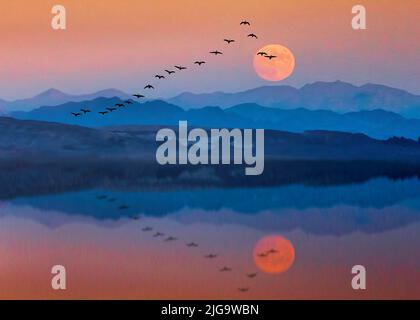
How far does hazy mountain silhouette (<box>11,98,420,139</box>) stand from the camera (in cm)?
1397

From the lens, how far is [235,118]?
15.0 meters

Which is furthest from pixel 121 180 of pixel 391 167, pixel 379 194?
pixel 391 167

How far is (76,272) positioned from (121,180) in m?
6.16

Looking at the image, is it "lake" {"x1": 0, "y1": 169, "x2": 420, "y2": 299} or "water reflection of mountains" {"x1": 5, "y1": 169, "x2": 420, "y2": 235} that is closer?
"lake" {"x1": 0, "y1": 169, "x2": 420, "y2": 299}

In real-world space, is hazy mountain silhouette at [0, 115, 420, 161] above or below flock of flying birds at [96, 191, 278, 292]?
above

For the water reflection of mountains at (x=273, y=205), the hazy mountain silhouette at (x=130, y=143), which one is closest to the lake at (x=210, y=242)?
the water reflection of mountains at (x=273, y=205)

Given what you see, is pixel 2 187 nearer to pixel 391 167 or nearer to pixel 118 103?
pixel 118 103

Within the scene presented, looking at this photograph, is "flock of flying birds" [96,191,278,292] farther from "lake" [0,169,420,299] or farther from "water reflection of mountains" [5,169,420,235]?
"water reflection of mountains" [5,169,420,235]

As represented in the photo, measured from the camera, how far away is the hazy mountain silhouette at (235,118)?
14.0 metres

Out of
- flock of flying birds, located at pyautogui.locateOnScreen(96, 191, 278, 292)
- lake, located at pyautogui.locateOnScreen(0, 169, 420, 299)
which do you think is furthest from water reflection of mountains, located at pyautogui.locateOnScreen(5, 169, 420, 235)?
flock of flying birds, located at pyautogui.locateOnScreen(96, 191, 278, 292)

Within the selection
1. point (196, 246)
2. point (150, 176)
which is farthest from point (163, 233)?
point (150, 176)

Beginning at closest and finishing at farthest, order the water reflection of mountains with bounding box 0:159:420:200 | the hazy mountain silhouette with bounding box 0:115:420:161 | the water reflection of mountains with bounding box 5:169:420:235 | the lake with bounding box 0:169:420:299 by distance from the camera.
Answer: the lake with bounding box 0:169:420:299 → the water reflection of mountains with bounding box 5:169:420:235 → the water reflection of mountains with bounding box 0:159:420:200 → the hazy mountain silhouette with bounding box 0:115:420:161
